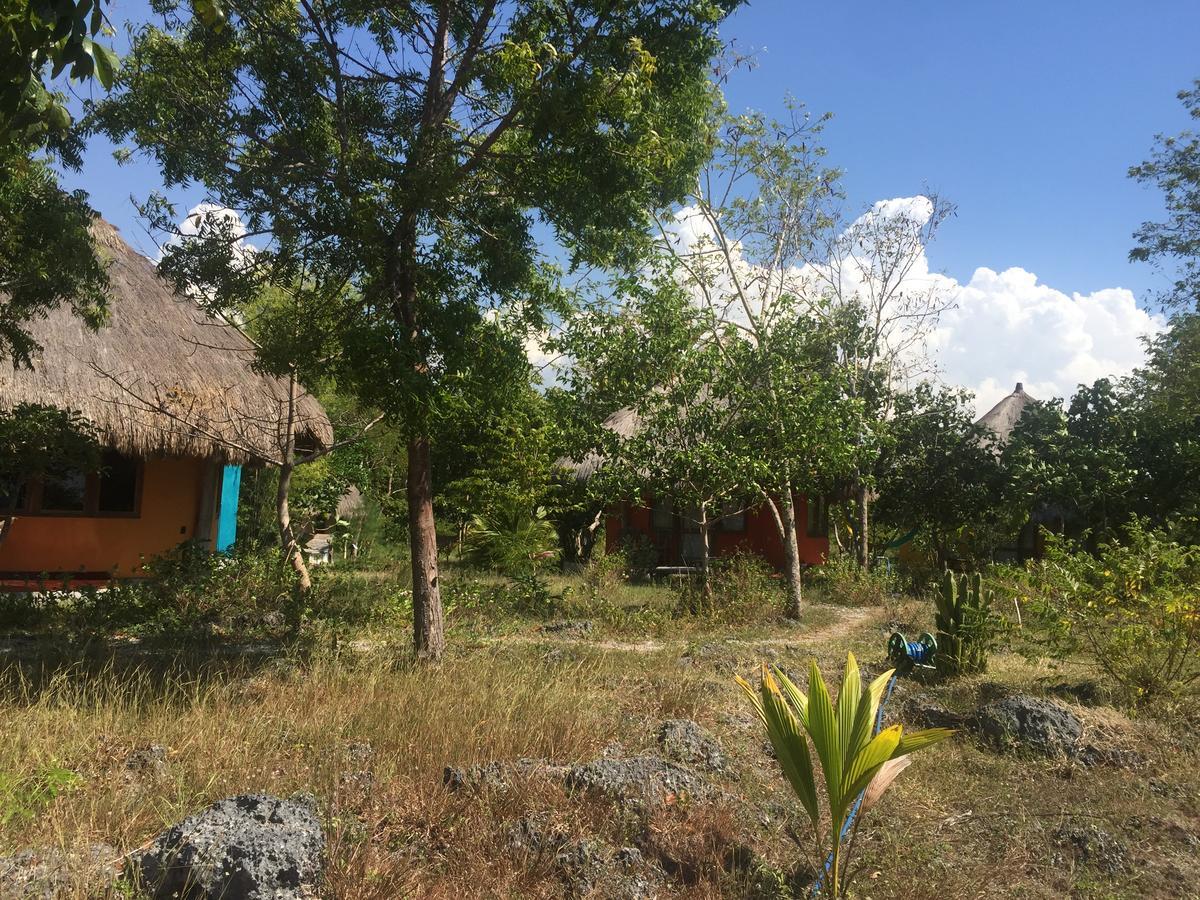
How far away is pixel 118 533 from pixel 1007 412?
17.2 metres

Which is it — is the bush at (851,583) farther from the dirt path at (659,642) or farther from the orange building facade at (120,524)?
the orange building facade at (120,524)

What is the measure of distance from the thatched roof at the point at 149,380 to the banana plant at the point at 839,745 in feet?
22.2

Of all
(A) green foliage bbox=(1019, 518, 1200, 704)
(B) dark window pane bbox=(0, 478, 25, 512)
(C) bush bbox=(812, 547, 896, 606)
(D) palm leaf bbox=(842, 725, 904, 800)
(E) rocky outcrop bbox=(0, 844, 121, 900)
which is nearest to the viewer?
(E) rocky outcrop bbox=(0, 844, 121, 900)

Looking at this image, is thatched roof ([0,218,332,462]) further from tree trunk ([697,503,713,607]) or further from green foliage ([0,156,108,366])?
tree trunk ([697,503,713,607])

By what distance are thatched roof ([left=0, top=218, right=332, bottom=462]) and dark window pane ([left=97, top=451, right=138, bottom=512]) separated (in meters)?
1.56

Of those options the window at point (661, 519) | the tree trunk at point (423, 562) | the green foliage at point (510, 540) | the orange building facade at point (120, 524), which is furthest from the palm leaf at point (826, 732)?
the window at point (661, 519)

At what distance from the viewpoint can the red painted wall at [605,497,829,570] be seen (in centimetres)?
1561

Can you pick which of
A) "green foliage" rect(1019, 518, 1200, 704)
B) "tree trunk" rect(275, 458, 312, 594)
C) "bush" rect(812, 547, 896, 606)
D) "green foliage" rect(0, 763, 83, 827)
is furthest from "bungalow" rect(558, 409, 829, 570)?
"green foliage" rect(0, 763, 83, 827)

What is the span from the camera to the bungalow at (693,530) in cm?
1562

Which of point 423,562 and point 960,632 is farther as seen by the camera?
point 960,632

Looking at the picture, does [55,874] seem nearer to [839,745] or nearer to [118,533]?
[839,745]

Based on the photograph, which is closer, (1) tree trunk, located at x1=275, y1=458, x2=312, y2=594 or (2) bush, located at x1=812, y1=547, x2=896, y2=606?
(1) tree trunk, located at x1=275, y1=458, x2=312, y2=594

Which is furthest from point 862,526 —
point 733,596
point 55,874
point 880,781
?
point 55,874

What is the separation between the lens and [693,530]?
1594 centimetres
